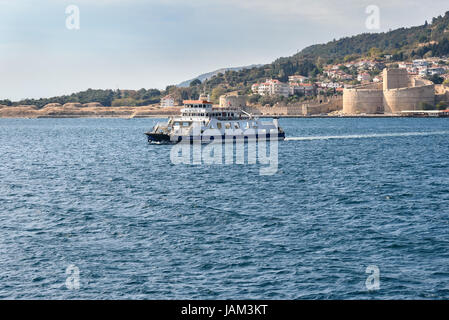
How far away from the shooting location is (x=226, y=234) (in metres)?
19.4

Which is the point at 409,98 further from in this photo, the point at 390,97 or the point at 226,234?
the point at 226,234

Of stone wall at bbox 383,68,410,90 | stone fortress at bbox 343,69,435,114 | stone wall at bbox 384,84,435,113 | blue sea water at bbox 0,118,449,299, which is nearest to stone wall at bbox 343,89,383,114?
stone fortress at bbox 343,69,435,114

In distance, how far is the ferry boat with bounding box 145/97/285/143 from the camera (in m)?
58.8

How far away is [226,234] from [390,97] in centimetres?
14389

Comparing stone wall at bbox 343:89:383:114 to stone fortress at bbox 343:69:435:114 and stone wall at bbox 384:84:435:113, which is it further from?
stone wall at bbox 384:84:435:113

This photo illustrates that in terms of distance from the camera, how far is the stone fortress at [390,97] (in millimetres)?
153375

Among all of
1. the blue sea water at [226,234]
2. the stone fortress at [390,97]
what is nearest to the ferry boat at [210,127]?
the blue sea water at [226,234]

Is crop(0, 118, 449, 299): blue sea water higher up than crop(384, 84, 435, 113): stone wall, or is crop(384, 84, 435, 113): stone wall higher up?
crop(384, 84, 435, 113): stone wall

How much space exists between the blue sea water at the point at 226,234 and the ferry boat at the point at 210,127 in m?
20.8

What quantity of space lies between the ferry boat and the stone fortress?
9587 centimetres

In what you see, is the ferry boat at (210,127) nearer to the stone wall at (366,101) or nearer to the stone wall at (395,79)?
the stone wall at (366,101)

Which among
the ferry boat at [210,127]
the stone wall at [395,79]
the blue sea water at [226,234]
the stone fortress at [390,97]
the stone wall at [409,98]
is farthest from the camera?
the stone wall at [395,79]

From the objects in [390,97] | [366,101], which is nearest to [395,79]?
[390,97]
